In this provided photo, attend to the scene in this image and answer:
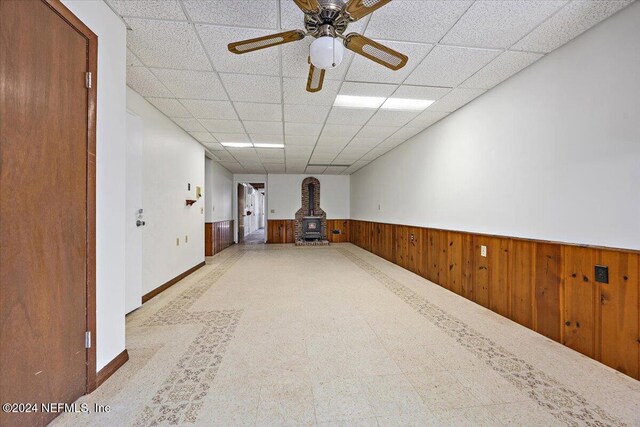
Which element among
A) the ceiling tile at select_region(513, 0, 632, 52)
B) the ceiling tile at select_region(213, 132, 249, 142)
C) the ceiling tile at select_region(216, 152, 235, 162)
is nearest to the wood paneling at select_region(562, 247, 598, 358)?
the ceiling tile at select_region(513, 0, 632, 52)

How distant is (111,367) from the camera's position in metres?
1.74

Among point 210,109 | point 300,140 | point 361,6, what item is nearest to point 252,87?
point 210,109

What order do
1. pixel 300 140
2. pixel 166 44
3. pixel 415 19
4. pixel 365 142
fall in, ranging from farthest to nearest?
1. pixel 365 142
2. pixel 300 140
3. pixel 166 44
4. pixel 415 19

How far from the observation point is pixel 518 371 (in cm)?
179

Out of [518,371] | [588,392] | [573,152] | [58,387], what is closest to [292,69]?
[573,152]

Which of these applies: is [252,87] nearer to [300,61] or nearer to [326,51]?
[300,61]

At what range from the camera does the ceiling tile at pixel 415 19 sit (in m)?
1.73

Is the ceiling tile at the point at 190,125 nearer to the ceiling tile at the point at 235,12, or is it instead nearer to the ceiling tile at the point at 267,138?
the ceiling tile at the point at 267,138

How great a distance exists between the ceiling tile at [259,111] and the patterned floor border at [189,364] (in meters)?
2.53

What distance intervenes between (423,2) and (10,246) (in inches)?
104

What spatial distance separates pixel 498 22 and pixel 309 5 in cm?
145

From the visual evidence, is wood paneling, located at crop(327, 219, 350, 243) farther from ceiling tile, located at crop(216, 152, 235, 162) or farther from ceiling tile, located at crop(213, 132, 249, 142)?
ceiling tile, located at crop(213, 132, 249, 142)

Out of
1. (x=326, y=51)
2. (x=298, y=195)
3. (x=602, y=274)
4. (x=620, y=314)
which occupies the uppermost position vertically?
(x=326, y=51)

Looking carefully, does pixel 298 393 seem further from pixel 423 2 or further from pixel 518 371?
pixel 423 2
